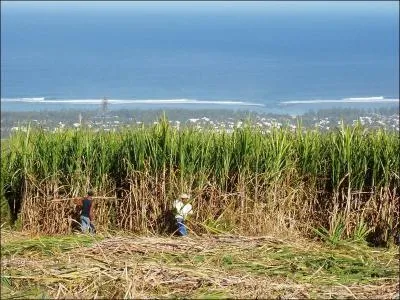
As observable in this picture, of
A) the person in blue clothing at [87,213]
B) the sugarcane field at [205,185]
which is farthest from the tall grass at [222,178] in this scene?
the person in blue clothing at [87,213]

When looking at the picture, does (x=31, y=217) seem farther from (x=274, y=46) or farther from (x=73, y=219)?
(x=274, y=46)

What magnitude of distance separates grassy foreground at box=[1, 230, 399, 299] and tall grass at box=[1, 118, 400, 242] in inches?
50.3

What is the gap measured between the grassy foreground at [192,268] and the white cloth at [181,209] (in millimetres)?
985

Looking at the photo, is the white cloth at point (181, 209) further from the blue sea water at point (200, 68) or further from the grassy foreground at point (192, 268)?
the blue sea water at point (200, 68)

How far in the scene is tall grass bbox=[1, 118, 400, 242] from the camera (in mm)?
8055

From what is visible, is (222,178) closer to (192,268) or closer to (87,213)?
(87,213)

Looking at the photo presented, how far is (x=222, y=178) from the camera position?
27.1ft

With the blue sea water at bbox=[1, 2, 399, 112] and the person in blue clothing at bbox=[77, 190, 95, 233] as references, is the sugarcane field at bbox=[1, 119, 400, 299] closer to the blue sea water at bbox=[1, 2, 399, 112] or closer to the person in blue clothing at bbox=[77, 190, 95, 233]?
the person in blue clothing at bbox=[77, 190, 95, 233]

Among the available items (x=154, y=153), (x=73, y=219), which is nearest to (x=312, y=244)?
(x=154, y=153)

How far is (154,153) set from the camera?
827 centimetres

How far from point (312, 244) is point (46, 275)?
8.71ft

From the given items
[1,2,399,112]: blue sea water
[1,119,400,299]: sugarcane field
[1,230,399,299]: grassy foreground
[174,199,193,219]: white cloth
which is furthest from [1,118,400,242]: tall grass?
[1,2,399,112]: blue sea water

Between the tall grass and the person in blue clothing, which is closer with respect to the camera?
the person in blue clothing

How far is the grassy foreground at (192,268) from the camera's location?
17.3 feet
